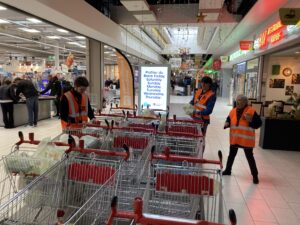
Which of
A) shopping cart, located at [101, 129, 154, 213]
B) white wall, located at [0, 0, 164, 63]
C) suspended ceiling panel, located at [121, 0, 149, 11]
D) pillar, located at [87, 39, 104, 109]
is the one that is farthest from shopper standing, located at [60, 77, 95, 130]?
pillar, located at [87, 39, 104, 109]

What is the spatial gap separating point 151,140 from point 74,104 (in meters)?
1.33

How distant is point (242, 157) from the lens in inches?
240

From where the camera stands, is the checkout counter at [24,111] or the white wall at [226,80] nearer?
the checkout counter at [24,111]

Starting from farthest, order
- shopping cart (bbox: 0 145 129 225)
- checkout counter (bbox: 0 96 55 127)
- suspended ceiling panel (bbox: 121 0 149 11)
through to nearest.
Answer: checkout counter (bbox: 0 96 55 127)
suspended ceiling panel (bbox: 121 0 149 11)
shopping cart (bbox: 0 145 129 225)

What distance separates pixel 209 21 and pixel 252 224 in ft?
20.8

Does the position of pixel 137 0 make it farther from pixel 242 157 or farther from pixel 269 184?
pixel 269 184

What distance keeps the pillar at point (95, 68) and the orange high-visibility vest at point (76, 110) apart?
6351 mm

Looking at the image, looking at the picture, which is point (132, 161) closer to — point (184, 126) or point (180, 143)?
point (180, 143)

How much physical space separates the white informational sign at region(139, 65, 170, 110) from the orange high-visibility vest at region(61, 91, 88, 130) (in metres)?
3.68

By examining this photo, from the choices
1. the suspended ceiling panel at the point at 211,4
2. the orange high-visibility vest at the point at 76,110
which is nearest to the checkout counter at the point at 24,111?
the orange high-visibility vest at the point at 76,110

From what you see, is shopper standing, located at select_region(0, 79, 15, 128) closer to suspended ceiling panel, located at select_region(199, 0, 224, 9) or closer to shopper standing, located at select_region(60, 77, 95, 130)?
shopper standing, located at select_region(60, 77, 95, 130)

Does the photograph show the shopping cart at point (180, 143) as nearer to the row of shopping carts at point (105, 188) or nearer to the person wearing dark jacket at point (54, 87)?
the row of shopping carts at point (105, 188)

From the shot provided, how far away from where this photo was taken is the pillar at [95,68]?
34.2ft

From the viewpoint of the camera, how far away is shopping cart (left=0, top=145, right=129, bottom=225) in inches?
83.7
